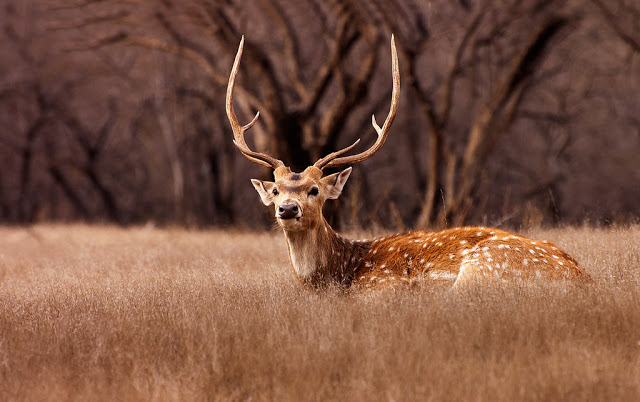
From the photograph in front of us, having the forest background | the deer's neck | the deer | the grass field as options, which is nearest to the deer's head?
the deer

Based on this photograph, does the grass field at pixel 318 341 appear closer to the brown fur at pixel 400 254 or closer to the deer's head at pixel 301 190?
the brown fur at pixel 400 254

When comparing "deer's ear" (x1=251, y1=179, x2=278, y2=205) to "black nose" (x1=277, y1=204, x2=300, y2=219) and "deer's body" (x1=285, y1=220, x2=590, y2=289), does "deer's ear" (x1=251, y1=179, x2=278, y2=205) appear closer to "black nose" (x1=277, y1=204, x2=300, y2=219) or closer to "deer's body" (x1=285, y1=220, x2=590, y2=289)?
"deer's body" (x1=285, y1=220, x2=590, y2=289)

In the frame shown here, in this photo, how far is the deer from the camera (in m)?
5.95

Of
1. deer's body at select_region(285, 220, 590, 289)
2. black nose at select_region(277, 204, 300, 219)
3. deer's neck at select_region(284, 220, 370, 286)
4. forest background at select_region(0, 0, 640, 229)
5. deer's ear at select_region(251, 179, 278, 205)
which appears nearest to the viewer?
deer's body at select_region(285, 220, 590, 289)

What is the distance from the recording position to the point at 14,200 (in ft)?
106

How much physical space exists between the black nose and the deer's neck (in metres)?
0.43

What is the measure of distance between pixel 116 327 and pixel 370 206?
1855 centimetres

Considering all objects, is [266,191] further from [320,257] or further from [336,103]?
[336,103]

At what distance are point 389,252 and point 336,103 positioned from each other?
7.03m

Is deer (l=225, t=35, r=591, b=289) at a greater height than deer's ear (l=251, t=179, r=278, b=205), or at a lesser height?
lesser

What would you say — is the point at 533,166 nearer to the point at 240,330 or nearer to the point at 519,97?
the point at 519,97

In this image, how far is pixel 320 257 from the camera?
22.3 feet

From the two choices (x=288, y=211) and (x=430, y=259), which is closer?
(x=288, y=211)

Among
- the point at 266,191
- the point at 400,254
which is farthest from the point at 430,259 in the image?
the point at 266,191
